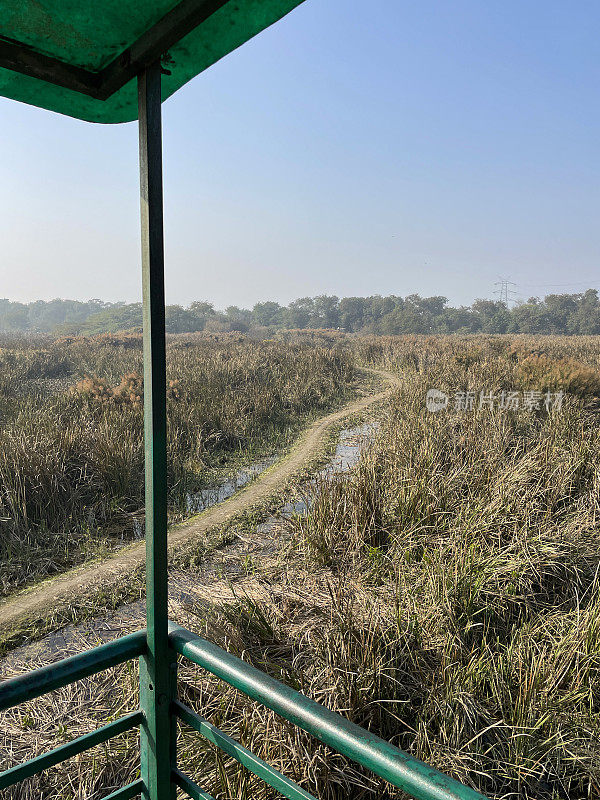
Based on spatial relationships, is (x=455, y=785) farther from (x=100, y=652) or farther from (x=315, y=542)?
(x=315, y=542)

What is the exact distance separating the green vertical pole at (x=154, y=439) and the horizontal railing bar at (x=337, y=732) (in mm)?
84

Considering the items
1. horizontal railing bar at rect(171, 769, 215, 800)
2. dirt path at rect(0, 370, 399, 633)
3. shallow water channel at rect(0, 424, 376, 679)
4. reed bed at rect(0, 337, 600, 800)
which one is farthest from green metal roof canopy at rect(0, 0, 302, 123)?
dirt path at rect(0, 370, 399, 633)

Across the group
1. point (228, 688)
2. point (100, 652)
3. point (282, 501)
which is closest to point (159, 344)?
point (100, 652)

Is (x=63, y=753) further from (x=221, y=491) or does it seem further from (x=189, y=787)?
(x=221, y=491)

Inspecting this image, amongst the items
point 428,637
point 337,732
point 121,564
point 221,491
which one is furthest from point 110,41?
point 221,491

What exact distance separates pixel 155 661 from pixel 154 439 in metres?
0.45

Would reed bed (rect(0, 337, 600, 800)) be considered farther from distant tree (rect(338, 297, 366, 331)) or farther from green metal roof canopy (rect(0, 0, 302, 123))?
distant tree (rect(338, 297, 366, 331))

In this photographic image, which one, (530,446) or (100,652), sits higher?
(100,652)

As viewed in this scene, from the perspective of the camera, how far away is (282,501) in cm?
576

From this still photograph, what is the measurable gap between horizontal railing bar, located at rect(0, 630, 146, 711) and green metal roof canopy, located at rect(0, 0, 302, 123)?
3.76 feet

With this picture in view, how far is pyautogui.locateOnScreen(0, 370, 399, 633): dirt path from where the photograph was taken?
3.72m

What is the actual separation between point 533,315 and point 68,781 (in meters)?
57.7

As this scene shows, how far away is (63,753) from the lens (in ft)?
3.02

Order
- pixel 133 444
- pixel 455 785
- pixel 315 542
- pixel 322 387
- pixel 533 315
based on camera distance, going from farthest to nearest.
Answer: pixel 533 315 → pixel 322 387 → pixel 133 444 → pixel 315 542 → pixel 455 785
